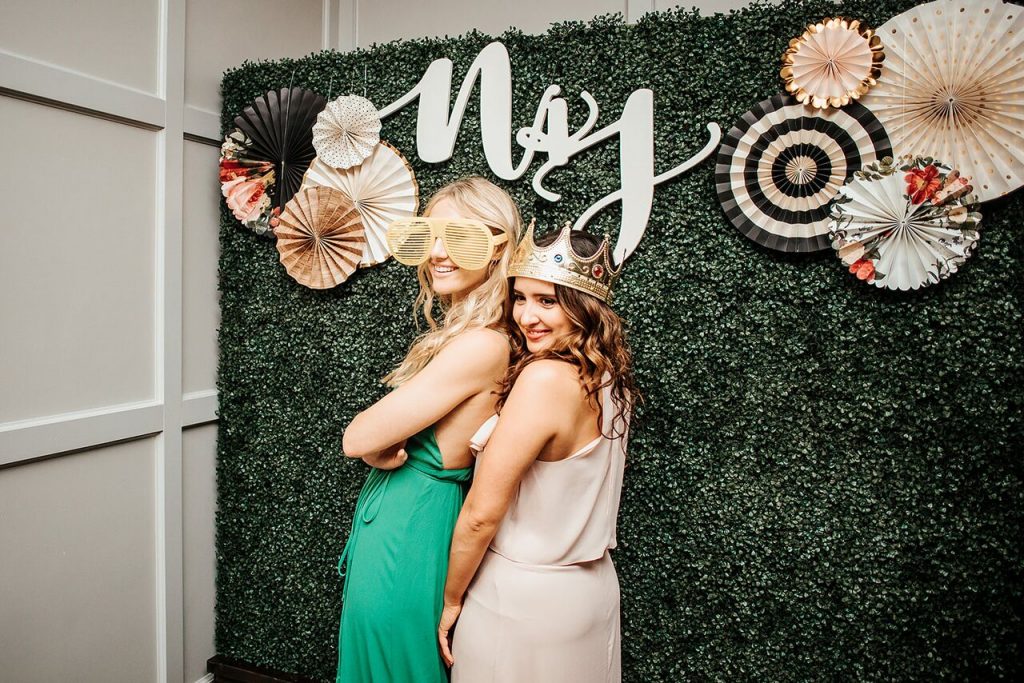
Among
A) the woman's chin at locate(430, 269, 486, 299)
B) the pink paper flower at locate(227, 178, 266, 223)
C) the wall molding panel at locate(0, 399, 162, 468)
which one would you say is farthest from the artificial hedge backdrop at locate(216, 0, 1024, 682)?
the wall molding panel at locate(0, 399, 162, 468)

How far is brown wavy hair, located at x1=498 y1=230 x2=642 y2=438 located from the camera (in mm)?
1280

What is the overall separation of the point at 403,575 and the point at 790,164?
1512 mm

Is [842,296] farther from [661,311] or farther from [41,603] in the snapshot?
[41,603]

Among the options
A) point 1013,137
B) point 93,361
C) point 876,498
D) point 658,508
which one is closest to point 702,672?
point 658,508

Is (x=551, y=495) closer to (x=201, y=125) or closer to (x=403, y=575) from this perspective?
(x=403, y=575)

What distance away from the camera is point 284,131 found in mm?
2170

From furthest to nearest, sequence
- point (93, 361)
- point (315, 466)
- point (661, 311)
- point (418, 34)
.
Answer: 1. point (418, 34)
2. point (315, 466)
3. point (93, 361)
4. point (661, 311)

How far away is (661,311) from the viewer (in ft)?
5.91

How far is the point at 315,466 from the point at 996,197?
229cm

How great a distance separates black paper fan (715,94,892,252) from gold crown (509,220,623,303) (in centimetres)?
62

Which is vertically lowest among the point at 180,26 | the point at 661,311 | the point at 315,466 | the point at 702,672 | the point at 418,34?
the point at 702,672

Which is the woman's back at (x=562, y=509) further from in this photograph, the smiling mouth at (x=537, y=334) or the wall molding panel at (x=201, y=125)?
the wall molding panel at (x=201, y=125)

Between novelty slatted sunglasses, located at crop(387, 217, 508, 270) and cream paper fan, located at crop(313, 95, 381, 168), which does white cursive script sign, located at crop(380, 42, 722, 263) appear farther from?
novelty slatted sunglasses, located at crop(387, 217, 508, 270)

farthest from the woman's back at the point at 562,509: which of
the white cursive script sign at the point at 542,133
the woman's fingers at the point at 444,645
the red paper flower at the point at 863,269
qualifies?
the red paper flower at the point at 863,269
